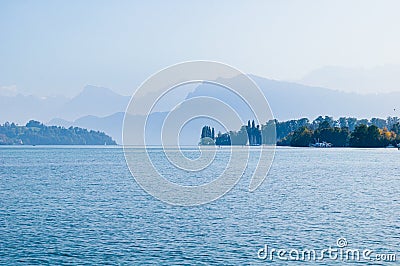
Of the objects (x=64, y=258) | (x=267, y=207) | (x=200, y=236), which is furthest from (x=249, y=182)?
(x=64, y=258)

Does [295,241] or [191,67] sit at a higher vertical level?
[191,67]

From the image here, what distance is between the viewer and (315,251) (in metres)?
31.2

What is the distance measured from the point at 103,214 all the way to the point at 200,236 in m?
11.2

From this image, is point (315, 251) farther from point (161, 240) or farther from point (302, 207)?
point (302, 207)

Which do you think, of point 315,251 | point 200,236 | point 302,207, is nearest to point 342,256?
point 315,251

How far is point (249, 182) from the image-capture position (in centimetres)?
7394

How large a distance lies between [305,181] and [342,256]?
150 ft

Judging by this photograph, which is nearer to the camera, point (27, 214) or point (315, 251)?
point (315, 251)

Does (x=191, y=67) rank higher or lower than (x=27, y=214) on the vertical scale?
higher

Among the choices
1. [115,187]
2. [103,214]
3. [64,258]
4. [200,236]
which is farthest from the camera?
[115,187]

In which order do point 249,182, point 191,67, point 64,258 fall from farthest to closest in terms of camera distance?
point 249,182, point 191,67, point 64,258

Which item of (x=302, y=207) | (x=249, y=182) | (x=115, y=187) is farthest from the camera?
(x=249, y=182)

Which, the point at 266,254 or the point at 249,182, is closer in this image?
the point at 266,254

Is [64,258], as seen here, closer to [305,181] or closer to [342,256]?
[342,256]
